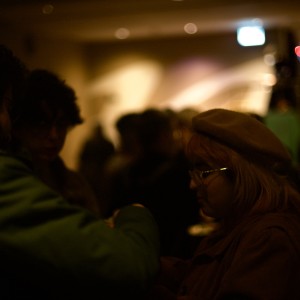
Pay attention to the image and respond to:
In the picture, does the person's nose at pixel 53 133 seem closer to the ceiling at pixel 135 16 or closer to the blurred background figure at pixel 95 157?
the blurred background figure at pixel 95 157

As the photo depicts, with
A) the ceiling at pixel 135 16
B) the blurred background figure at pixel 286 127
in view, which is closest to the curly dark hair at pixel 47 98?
the blurred background figure at pixel 286 127

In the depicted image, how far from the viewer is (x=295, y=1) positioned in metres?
5.23

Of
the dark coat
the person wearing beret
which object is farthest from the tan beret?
the dark coat

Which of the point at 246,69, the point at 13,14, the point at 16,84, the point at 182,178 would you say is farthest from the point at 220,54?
the point at 16,84

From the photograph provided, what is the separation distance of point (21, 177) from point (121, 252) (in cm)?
22

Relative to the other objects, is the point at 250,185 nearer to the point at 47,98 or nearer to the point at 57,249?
the point at 57,249

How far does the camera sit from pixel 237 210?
1294mm

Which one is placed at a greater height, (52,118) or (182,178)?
(52,118)

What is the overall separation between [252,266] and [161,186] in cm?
123

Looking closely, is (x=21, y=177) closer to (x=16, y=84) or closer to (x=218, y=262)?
(x=16, y=84)

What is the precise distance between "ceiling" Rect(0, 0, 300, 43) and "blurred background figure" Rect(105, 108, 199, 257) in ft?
8.80

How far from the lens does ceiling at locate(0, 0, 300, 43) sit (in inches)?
196

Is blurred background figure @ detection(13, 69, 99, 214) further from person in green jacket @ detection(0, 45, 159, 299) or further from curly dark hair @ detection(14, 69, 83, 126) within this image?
person in green jacket @ detection(0, 45, 159, 299)

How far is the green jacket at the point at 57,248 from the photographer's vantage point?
0.74 m
